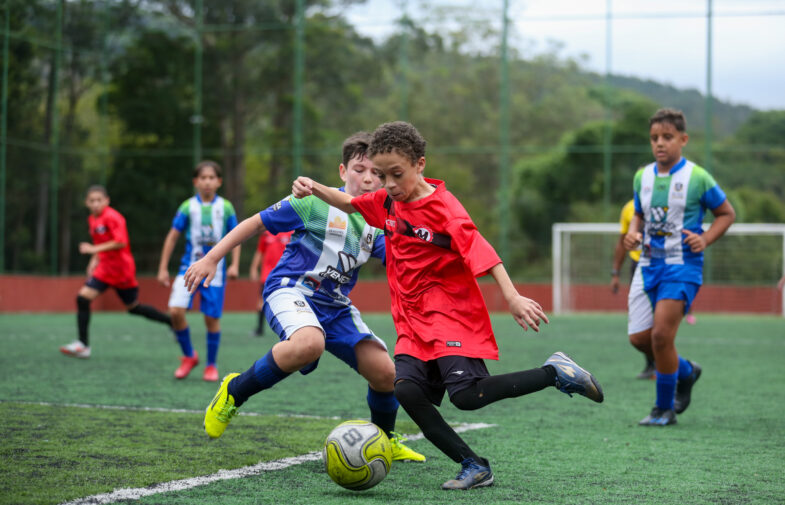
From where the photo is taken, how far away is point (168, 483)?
416 centimetres

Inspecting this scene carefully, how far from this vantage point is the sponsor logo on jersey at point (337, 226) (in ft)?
16.5

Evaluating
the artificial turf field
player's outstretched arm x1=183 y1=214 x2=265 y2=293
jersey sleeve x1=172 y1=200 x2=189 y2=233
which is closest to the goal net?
the artificial turf field

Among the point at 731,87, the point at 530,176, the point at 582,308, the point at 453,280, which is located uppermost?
the point at 731,87

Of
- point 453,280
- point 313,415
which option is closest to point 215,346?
point 313,415

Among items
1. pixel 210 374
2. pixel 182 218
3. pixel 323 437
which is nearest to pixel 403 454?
pixel 323 437

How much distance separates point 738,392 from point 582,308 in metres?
13.8

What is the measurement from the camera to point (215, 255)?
4547 mm

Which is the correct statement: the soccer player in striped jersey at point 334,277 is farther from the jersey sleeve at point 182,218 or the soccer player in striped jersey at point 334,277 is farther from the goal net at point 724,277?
the goal net at point 724,277

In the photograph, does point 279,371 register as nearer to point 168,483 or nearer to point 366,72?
point 168,483

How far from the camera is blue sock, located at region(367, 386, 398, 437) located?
4988mm

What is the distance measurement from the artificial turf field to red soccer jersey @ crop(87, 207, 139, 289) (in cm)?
85

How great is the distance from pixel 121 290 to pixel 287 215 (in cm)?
599

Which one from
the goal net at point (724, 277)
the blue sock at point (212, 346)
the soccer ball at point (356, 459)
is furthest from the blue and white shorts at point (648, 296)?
the goal net at point (724, 277)

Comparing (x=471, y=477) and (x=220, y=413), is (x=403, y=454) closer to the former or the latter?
(x=471, y=477)
